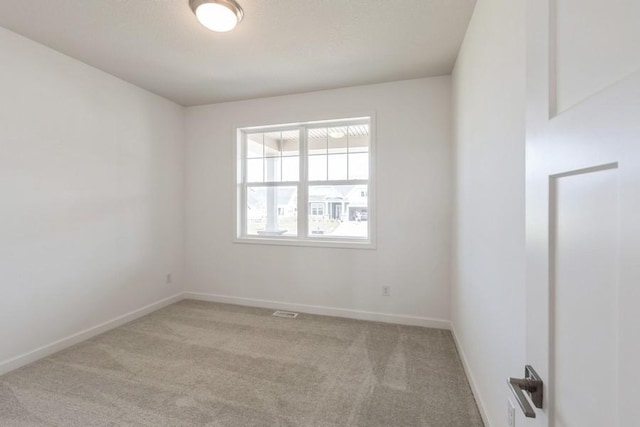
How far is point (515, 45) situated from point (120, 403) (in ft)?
10.2

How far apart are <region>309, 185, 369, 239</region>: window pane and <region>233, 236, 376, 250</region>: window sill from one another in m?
0.12

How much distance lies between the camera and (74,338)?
111 inches

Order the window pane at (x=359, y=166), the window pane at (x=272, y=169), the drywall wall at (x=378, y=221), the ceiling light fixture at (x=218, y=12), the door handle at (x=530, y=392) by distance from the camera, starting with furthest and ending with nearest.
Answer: the window pane at (x=272, y=169), the window pane at (x=359, y=166), the drywall wall at (x=378, y=221), the ceiling light fixture at (x=218, y=12), the door handle at (x=530, y=392)

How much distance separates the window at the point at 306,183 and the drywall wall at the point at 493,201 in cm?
129

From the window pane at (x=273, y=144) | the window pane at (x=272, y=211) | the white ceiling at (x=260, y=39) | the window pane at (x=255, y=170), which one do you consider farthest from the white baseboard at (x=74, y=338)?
the white ceiling at (x=260, y=39)

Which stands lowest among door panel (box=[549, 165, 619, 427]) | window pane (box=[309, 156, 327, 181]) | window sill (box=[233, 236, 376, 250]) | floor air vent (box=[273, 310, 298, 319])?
floor air vent (box=[273, 310, 298, 319])

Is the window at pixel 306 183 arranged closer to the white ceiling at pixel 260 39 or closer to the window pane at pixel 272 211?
the window pane at pixel 272 211

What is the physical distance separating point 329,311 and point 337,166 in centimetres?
182

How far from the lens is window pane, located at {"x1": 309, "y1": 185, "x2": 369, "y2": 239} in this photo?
3580mm

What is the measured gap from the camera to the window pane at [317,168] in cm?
373

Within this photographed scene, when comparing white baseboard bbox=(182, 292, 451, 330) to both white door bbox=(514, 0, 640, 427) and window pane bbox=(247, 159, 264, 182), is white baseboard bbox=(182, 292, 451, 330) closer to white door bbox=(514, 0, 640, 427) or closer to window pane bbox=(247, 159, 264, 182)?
window pane bbox=(247, 159, 264, 182)

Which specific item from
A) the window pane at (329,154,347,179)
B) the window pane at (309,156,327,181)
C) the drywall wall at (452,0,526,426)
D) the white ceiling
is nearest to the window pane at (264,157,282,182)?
the window pane at (309,156,327,181)

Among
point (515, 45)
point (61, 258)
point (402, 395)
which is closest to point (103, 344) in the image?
point (61, 258)

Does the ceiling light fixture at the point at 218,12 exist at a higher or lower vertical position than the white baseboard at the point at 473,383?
higher
